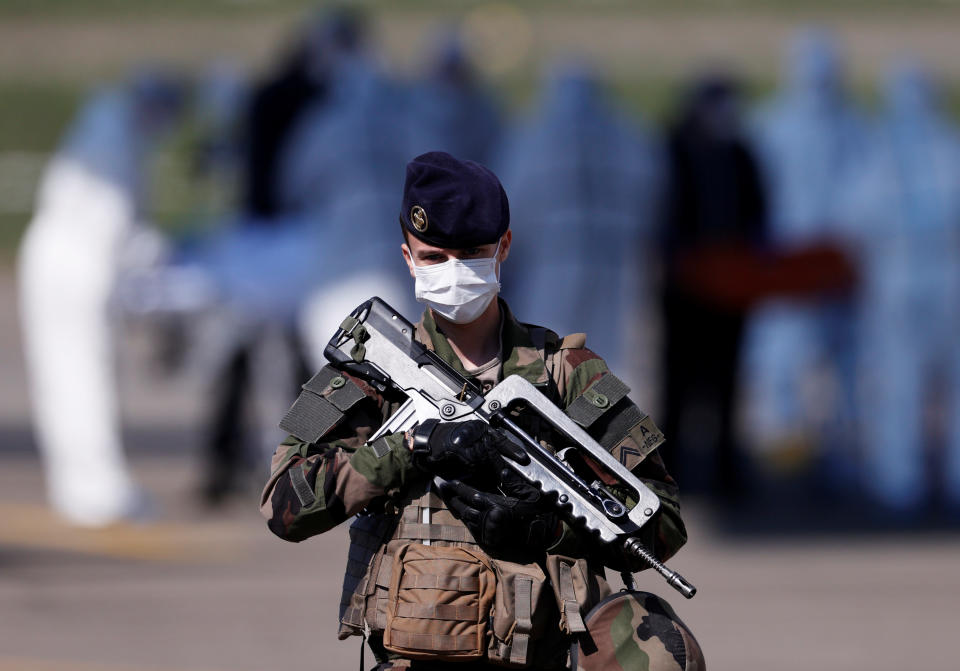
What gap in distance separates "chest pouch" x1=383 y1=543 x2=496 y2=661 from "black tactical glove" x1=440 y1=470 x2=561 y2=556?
2.8 inches

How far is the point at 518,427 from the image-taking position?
3.07 metres

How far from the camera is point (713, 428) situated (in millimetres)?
9672

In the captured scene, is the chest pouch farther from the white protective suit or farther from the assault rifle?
the white protective suit

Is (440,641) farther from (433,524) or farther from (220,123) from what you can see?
(220,123)

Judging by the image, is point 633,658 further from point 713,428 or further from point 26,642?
point 713,428

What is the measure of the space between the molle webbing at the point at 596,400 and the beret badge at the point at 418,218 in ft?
1.46

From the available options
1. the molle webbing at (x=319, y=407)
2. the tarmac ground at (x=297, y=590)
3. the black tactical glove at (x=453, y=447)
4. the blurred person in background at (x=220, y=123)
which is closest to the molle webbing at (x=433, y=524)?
the black tactical glove at (x=453, y=447)

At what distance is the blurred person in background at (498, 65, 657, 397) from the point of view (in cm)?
859

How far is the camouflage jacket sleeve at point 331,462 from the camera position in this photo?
299 cm

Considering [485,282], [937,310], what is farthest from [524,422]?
[937,310]

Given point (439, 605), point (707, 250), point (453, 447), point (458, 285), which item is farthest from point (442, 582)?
point (707, 250)

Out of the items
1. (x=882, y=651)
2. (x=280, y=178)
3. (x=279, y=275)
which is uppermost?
(x=280, y=178)

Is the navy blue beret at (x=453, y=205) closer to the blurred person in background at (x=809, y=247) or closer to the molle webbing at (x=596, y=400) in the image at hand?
the molle webbing at (x=596, y=400)

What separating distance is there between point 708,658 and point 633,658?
388cm
